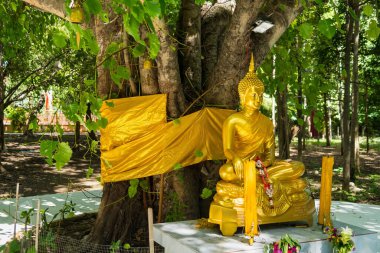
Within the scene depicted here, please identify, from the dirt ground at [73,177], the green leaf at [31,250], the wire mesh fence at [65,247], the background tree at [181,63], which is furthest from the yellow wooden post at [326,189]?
the dirt ground at [73,177]

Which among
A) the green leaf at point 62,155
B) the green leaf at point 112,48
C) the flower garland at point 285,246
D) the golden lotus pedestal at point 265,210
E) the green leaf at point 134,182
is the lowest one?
the flower garland at point 285,246

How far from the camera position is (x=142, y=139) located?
544 cm

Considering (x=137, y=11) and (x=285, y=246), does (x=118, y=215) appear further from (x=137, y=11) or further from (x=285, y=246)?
(x=137, y=11)

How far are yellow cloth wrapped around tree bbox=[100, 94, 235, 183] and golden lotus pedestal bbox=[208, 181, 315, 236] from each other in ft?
2.95

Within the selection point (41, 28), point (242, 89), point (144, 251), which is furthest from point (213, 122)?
point (41, 28)

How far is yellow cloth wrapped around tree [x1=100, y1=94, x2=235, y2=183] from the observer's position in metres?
5.43

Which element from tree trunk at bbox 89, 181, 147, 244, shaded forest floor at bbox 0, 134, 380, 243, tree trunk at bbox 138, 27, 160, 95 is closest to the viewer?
tree trunk at bbox 138, 27, 160, 95

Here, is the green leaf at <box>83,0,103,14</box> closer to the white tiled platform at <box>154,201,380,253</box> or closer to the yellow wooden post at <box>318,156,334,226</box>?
the white tiled platform at <box>154,201,380,253</box>

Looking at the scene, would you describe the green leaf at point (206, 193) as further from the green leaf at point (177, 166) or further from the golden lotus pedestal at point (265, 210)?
the golden lotus pedestal at point (265, 210)

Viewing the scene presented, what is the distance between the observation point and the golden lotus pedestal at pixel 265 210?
4.57 metres

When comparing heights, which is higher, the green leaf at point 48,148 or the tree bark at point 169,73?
the tree bark at point 169,73

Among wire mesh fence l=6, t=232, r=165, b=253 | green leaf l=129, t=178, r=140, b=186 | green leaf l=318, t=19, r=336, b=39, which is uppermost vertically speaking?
green leaf l=318, t=19, r=336, b=39

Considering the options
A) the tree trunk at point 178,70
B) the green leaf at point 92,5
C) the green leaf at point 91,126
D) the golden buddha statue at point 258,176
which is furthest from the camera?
the tree trunk at point 178,70

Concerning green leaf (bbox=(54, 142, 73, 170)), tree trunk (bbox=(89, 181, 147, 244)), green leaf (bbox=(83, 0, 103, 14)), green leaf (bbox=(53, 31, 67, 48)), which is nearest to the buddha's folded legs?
tree trunk (bbox=(89, 181, 147, 244))
